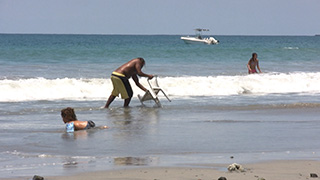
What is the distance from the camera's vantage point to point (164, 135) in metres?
8.62

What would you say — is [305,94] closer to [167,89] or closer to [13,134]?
[167,89]

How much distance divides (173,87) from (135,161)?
33.3ft

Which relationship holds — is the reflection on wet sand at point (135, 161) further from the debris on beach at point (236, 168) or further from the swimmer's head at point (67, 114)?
the swimmer's head at point (67, 114)

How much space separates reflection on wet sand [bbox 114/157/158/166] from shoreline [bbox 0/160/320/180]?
290mm

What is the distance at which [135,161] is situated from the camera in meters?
6.78

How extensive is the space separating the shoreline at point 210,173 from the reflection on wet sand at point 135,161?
0.29 meters

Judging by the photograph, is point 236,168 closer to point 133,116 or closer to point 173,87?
point 133,116

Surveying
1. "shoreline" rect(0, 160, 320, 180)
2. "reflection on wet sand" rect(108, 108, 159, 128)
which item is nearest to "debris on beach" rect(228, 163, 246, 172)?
"shoreline" rect(0, 160, 320, 180)

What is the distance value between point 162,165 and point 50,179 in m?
1.30

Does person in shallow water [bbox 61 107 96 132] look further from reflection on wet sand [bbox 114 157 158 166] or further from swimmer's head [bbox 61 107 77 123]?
reflection on wet sand [bbox 114 157 158 166]

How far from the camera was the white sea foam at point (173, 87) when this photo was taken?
15.4m

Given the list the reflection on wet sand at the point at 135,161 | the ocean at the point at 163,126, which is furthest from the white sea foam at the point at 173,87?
the reflection on wet sand at the point at 135,161

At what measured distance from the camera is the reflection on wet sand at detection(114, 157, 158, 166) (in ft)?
21.8

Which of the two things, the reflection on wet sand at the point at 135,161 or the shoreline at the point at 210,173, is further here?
the reflection on wet sand at the point at 135,161
